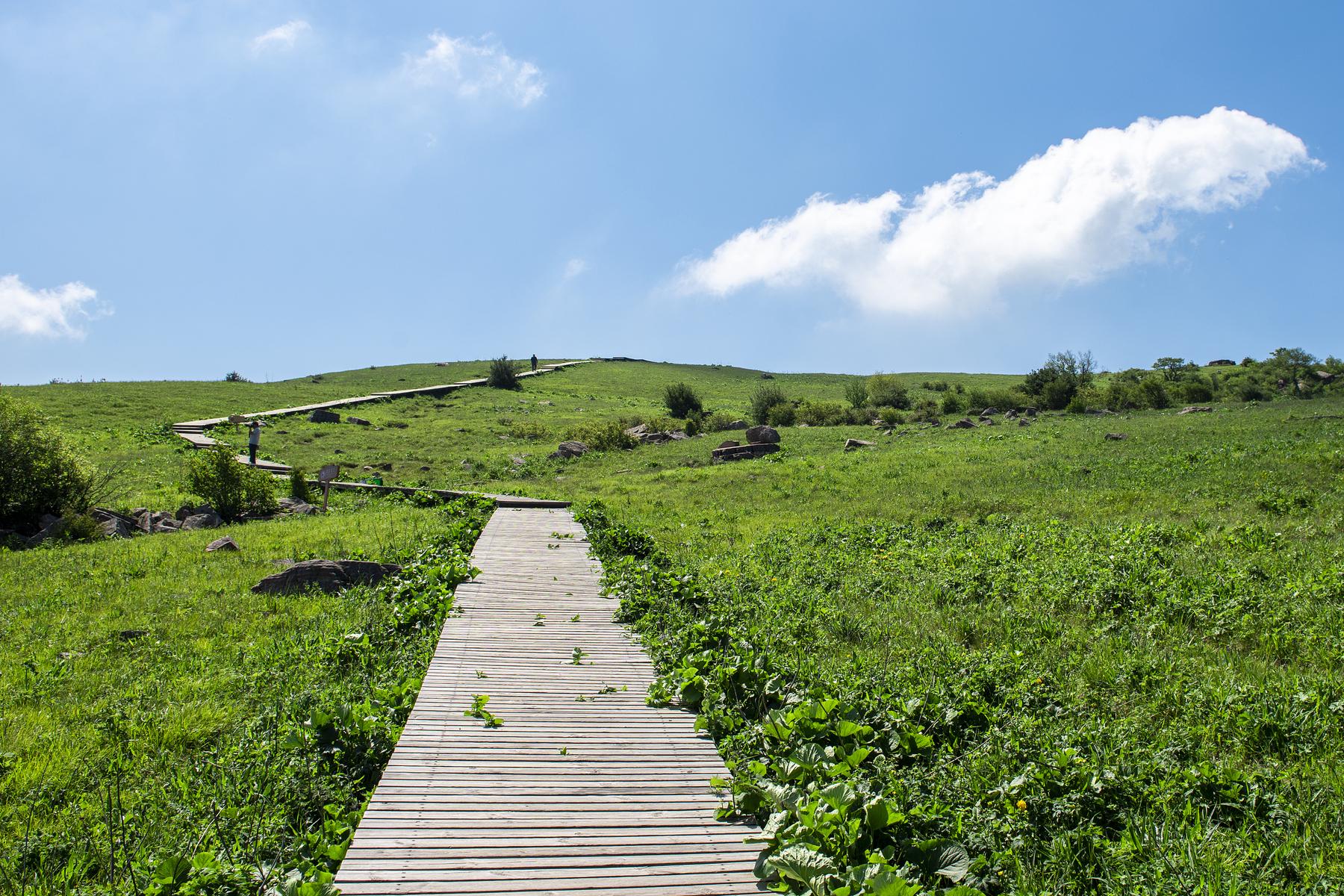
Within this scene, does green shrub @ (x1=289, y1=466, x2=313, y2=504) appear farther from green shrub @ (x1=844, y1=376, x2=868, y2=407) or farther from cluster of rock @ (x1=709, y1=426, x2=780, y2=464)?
green shrub @ (x1=844, y1=376, x2=868, y2=407)

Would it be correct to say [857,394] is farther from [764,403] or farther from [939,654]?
[939,654]

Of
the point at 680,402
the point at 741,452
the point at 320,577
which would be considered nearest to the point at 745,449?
the point at 741,452

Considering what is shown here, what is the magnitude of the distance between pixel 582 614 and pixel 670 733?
4.10m

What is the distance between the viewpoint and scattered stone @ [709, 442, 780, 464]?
101 feet

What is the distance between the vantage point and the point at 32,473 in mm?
20344

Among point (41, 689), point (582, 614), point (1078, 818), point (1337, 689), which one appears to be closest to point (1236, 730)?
point (1337, 689)

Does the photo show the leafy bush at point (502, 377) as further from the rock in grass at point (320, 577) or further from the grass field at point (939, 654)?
the rock in grass at point (320, 577)

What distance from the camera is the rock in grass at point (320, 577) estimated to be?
1304 centimetres

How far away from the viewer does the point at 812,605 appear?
1078cm

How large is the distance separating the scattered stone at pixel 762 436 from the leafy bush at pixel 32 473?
22606mm

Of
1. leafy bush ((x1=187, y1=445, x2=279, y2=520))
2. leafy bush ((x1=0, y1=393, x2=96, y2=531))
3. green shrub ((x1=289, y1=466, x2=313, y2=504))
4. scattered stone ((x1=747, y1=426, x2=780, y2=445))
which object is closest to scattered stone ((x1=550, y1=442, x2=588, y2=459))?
scattered stone ((x1=747, y1=426, x2=780, y2=445))

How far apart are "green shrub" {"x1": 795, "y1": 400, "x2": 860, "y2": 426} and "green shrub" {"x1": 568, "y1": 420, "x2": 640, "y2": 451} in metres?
13.8

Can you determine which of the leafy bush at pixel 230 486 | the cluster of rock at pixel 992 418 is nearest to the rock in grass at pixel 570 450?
the leafy bush at pixel 230 486

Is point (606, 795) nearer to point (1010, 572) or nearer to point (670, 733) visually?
point (670, 733)
